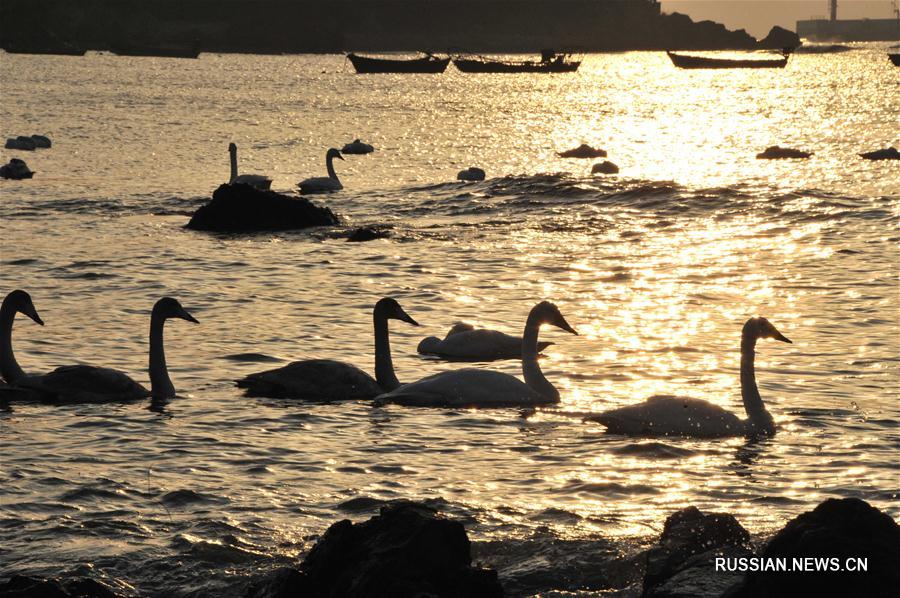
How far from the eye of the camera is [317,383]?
11531 mm

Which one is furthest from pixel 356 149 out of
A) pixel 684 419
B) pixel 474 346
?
pixel 684 419

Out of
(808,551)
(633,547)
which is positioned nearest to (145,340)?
(633,547)

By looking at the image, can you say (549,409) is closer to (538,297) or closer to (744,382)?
(744,382)

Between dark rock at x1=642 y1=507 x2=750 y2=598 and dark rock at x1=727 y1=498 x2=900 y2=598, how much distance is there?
37 centimetres

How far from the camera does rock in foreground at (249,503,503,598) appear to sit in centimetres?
611

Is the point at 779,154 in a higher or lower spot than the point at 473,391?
higher

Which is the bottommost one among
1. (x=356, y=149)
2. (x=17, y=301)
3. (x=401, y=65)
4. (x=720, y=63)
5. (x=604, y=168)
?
(x=17, y=301)

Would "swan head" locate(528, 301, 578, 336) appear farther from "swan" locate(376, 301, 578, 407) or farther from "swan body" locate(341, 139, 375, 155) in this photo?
"swan body" locate(341, 139, 375, 155)

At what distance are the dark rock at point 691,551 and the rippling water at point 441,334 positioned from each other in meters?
0.46

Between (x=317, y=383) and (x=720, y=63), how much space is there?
138 meters

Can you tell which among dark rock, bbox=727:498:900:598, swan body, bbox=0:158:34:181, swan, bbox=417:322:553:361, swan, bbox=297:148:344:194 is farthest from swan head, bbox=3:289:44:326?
swan body, bbox=0:158:34:181

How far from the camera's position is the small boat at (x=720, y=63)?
14250 cm

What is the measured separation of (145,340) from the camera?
14203mm

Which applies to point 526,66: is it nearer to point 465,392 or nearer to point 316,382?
point 316,382
